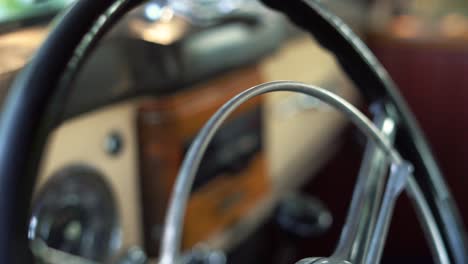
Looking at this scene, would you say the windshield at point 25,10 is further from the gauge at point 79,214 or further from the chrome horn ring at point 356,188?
the chrome horn ring at point 356,188

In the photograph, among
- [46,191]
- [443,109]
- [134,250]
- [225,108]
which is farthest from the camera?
[443,109]

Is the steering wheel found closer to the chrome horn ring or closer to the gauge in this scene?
the chrome horn ring

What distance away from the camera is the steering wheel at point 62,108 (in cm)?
29

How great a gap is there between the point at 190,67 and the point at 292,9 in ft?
1.20

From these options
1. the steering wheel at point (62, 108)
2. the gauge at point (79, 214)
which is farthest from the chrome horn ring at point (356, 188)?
the gauge at point (79, 214)

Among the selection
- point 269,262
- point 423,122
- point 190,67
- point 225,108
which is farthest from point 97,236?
point 423,122

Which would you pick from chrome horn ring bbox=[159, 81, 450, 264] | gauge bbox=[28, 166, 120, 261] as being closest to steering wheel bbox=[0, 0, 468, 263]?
chrome horn ring bbox=[159, 81, 450, 264]

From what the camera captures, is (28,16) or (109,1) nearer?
(109,1)

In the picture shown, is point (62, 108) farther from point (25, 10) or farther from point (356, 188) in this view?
point (25, 10)

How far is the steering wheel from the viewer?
0.29 metres

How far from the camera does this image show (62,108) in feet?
1.11

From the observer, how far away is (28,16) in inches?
30.0

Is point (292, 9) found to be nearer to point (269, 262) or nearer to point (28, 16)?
point (28, 16)

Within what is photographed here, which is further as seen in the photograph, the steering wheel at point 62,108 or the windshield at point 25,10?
the windshield at point 25,10
